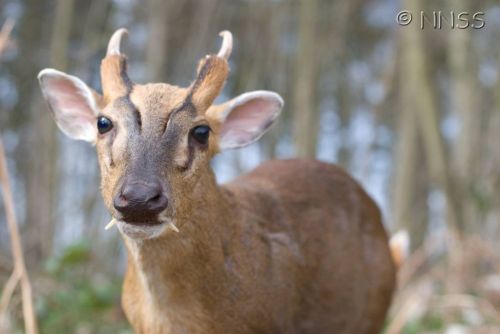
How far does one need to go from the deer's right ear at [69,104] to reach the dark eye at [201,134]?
0.71m

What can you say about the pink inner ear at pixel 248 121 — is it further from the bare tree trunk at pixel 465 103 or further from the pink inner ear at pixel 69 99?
the bare tree trunk at pixel 465 103

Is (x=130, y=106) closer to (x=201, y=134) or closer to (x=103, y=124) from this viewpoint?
(x=103, y=124)

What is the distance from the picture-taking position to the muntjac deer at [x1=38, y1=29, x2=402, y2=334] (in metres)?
3.70

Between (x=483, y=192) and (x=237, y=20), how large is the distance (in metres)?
6.33

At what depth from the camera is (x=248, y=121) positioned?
4535mm

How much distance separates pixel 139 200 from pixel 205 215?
827mm

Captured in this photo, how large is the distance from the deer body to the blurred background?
0.45m

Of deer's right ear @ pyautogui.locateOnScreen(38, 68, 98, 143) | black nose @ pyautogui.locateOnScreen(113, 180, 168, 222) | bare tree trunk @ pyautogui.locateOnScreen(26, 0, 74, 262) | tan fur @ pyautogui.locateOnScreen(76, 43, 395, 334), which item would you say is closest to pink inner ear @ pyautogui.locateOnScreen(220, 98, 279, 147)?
tan fur @ pyautogui.locateOnScreen(76, 43, 395, 334)

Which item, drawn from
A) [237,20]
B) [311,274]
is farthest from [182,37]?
[311,274]

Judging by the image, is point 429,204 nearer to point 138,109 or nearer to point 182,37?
point 182,37

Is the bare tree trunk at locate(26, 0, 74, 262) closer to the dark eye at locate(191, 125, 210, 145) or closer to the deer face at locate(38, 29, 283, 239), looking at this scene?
the deer face at locate(38, 29, 283, 239)

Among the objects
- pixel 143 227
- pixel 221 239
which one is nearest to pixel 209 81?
pixel 221 239

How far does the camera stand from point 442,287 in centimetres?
915

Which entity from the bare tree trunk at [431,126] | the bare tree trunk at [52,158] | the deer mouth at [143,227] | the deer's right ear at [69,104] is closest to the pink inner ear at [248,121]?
the deer's right ear at [69,104]
